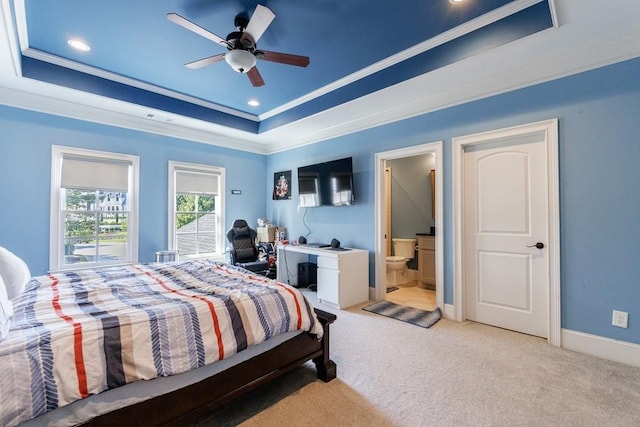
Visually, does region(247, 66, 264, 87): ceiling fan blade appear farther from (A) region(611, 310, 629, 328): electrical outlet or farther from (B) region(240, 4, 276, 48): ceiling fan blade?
(A) region(611, 310, 629, 328): electrical outlet

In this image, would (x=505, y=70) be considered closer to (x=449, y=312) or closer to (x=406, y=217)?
(x=449, y=312)

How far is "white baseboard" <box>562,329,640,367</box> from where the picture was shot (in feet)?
7.50

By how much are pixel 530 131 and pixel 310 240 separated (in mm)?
3323

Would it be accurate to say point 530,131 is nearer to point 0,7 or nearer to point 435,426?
point 435,426

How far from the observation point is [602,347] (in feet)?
7.89

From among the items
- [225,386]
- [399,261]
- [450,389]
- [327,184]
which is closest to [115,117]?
[327,184]

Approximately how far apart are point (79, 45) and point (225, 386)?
3368 mm

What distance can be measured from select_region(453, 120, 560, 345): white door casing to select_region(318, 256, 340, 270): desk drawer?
1.39 metres

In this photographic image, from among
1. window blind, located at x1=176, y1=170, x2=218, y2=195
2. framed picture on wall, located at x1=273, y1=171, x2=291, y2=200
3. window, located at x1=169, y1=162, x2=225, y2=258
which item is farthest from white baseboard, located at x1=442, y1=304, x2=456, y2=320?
window blind, located at x1=176, y1=170, x2=218, y2=195

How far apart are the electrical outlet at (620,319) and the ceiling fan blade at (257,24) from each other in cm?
357

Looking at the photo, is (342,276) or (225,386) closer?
(225,386)

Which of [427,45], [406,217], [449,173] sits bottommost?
[406,217]

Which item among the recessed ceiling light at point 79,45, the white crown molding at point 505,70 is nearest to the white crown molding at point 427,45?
the white crown molding at point 505,70

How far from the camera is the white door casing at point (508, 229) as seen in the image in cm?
269
